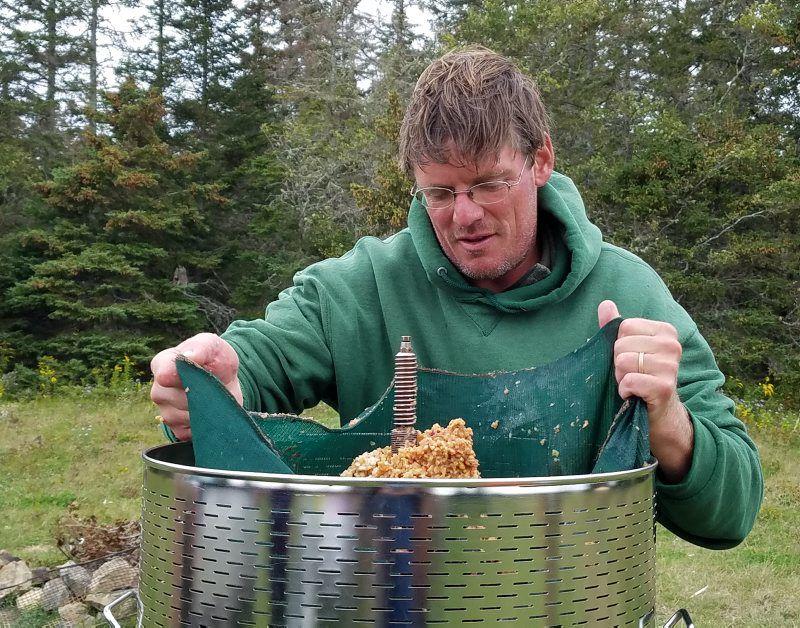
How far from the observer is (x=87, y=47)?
16.6 metres

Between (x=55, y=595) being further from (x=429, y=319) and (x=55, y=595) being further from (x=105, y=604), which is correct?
(x=429, y=319)

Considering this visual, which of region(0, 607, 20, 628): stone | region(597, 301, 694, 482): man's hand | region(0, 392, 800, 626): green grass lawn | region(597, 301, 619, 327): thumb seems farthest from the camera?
region(0, 392, 800, 626): green grass lawn

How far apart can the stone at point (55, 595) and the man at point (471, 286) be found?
2209mm

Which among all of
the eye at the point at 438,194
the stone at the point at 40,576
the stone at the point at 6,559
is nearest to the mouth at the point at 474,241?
the eye at the point at 438,194

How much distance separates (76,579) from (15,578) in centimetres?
32

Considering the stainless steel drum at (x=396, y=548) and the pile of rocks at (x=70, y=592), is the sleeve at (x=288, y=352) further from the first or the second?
the pile of rocks at (x=70, y=592)

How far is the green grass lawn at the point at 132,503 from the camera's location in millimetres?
3828

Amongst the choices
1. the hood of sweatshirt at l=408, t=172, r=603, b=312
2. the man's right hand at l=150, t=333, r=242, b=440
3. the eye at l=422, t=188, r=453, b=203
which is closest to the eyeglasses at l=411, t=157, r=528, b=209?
the eye at l=422, t=188, r=453, b=203

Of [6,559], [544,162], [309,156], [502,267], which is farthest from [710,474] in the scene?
[309,156]

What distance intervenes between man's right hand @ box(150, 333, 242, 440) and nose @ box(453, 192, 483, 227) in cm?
61

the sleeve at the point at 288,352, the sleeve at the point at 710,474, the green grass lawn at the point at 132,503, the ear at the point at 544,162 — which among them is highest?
the ear at the point at 544,162

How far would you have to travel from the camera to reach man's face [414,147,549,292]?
5.63ft

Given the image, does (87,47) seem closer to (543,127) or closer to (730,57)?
(730,57)

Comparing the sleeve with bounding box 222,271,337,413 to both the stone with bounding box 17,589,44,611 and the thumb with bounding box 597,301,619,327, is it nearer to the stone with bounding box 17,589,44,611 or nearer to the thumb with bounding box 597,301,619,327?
the thumb with bounding box 597,301,619,327
